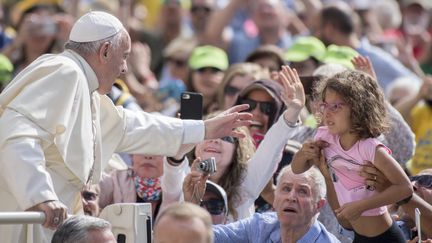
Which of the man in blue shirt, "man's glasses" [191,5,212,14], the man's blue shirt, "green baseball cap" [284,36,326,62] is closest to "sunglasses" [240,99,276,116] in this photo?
the man in blue shirt

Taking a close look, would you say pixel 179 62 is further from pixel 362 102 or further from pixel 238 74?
pixel 362 102

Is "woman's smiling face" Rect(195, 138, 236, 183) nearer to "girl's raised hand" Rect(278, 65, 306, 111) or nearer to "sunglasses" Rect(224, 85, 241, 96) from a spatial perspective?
"girl's raised hand" Rect(278, 65, 306, 111)

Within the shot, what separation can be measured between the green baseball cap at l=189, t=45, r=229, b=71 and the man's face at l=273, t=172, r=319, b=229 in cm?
444

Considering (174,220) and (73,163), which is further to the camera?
(73,163)

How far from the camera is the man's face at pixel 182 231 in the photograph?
5.66 meters

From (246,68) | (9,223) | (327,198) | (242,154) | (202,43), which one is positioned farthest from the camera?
(202,43)

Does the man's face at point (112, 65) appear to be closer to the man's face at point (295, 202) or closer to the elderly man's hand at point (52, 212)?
the elderly man's hand at point (52, 212)

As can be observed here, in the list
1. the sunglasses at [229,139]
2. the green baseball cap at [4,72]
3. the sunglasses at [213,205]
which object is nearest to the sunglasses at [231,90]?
the sunglasses at [229,139]

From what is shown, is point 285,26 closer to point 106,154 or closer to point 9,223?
point 106,154

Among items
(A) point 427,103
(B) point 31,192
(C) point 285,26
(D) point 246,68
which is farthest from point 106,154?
(C) point 285,26

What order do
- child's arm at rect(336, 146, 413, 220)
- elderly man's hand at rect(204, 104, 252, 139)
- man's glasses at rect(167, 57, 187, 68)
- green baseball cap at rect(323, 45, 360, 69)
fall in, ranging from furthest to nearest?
man's glasses at rect(167, 57, 187, 68)
green baseball cap at rect(323, 45, 360, 69)
elderly man's hand at rect(204, 104, 252, 139)
child's arm at rect(336, 146, 413, 220)

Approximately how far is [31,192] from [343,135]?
1.89m

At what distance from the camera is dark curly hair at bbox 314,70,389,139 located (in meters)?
7.43

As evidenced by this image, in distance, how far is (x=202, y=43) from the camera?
1414 cm
